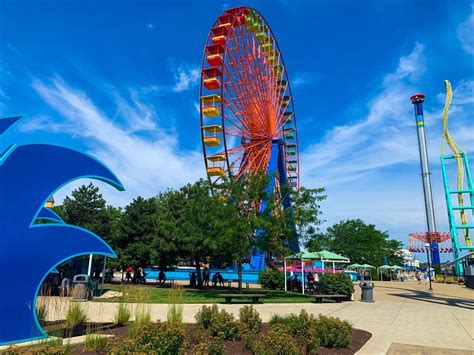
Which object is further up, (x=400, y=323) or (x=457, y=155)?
(x=457, y=155)

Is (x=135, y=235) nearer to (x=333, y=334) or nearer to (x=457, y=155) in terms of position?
(x=333, y=334)

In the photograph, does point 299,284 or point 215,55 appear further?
point 215,55

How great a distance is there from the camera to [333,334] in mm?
7500

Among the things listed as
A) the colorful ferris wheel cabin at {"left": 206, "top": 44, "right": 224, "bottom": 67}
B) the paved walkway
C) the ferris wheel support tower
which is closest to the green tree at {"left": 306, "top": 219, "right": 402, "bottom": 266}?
the ferris wheel support tower

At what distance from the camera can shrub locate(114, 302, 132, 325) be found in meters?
9.03

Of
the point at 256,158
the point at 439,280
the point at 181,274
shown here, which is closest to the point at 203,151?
the point at 256,158

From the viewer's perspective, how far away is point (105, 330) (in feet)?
27.3

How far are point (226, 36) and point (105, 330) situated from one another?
2541 cm

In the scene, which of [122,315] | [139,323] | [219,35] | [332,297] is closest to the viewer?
[139,323]

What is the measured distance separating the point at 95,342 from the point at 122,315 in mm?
2758

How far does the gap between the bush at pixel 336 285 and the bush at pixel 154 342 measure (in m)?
14.7

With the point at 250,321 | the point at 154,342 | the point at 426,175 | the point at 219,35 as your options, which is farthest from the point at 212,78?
the point at 426,175

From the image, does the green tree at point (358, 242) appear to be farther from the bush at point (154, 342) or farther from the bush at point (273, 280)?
the bush at point (154, 342)

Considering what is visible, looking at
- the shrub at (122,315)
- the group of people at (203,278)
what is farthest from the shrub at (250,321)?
the group of people at (203,278)
